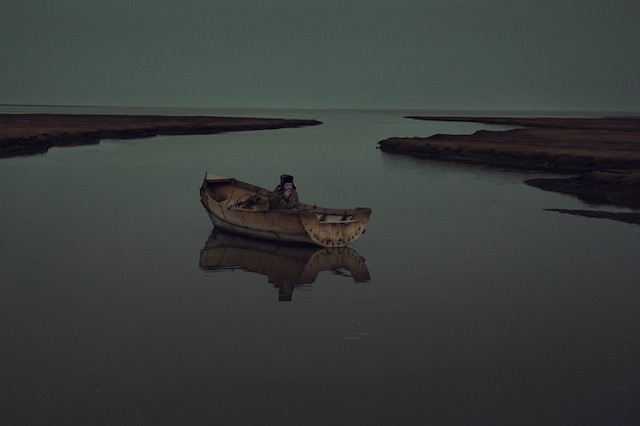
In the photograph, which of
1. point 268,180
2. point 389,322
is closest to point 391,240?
point 389,322

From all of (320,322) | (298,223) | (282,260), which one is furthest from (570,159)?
(320,322)

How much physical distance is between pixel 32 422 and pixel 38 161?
50.6 meters

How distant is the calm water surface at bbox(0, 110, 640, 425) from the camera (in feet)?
37.1

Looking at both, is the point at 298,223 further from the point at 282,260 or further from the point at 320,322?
the point at 320,322

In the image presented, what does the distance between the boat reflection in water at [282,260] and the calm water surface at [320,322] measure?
Answer: 112 mm

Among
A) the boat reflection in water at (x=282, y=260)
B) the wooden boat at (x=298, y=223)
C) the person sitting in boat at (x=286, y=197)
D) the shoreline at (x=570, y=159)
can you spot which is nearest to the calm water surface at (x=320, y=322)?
the boat reflection in water at (x=282, y=260)

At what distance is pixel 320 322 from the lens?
1549 cm

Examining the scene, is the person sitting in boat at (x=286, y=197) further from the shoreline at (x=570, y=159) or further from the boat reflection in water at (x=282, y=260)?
the shoreline at (x=570, y=159)

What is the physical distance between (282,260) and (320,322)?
686 cm

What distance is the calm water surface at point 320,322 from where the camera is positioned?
1132cm

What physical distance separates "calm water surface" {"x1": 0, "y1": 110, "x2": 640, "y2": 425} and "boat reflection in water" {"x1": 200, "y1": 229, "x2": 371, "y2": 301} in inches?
4.4

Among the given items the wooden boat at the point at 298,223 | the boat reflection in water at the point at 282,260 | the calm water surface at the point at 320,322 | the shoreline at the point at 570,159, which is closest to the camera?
the calm water surface at the point at 320,322

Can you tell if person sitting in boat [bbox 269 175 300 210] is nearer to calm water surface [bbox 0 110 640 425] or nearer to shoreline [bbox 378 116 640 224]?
calm water surface [bbox 0 110 640 425]

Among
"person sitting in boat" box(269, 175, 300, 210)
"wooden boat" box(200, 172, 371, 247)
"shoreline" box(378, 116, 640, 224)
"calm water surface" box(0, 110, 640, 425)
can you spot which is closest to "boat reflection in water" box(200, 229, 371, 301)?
"calm water surface" box(0, 110, 640, 425)
